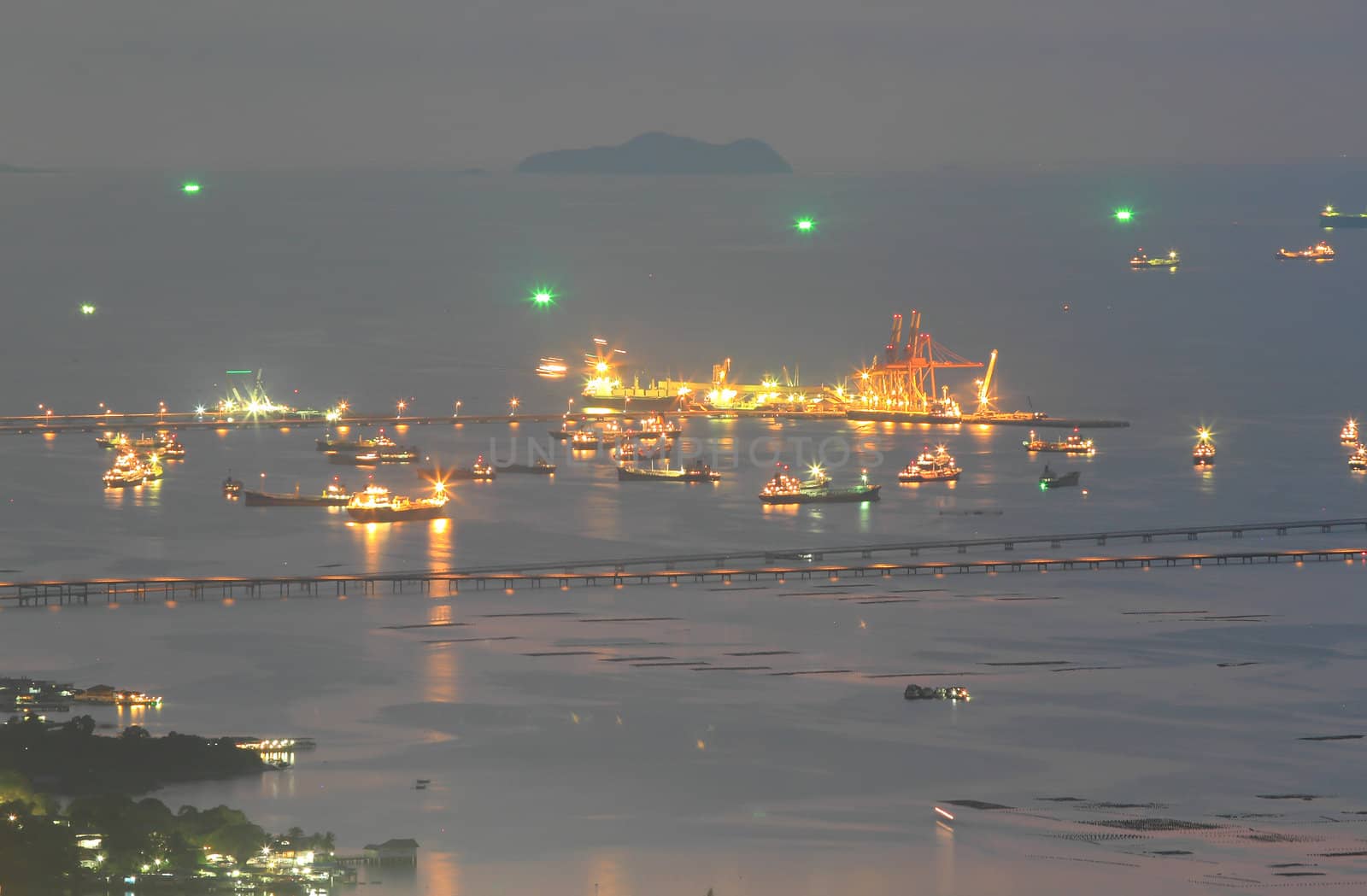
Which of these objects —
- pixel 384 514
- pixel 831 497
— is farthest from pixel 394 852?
pixel 831 497

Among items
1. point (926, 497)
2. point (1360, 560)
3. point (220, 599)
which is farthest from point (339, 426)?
point (1360, 560)

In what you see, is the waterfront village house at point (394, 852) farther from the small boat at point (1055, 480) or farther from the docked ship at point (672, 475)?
the small boat at point (1055, 480)

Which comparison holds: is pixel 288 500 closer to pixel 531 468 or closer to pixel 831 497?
pixel 531 468

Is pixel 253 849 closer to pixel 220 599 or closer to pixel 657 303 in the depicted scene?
pixel 220 599

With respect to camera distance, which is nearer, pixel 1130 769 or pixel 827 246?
pixel 1130 769

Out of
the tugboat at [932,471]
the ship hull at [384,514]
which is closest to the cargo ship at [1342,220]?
the tugboat at [932,471]

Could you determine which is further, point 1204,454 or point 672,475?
point 1204,454

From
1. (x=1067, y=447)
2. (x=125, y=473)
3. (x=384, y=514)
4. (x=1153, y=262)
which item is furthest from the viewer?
(x=1153, y=262)
